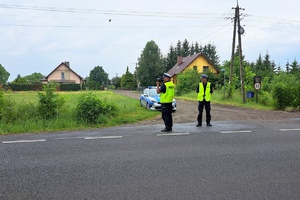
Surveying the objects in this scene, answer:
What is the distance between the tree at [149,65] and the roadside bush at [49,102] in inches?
2121

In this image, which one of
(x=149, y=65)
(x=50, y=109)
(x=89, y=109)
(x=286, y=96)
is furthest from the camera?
(x=149, y=65)

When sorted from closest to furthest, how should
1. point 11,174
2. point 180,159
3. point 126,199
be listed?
point 126,199
point 11,174
point 180,159

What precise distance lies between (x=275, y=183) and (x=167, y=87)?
209 inches


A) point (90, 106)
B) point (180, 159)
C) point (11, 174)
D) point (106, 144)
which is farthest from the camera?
point (90, 106)

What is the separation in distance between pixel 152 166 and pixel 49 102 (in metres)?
7.37

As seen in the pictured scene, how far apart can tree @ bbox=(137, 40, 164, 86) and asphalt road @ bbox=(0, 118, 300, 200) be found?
57.6 metres

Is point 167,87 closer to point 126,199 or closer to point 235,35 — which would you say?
point 126,199

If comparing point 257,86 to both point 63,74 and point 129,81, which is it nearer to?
point 129,81

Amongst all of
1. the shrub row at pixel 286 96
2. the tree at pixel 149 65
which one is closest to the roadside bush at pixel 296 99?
the shrub row at pixel 286 96

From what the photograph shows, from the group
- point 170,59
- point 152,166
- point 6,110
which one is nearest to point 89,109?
point 6,110

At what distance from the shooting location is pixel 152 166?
5113 millimetres

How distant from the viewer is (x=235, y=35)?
2303 centimetres

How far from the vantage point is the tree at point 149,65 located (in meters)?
65.4

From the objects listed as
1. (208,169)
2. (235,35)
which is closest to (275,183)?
(208,169)
